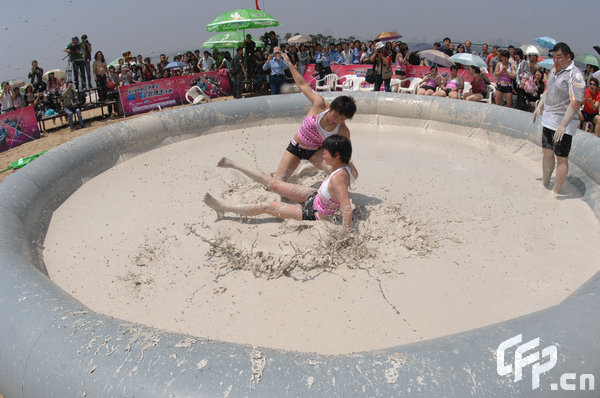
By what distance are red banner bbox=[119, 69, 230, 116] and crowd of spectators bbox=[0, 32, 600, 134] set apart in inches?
16.7

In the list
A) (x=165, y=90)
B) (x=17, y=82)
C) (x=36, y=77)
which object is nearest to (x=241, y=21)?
(x=165, y=90)

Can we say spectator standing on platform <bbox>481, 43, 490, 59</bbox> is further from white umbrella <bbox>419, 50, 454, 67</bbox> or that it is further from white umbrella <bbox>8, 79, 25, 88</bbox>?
white umbrella <bbox>8, 79, 25, 88</bbox>

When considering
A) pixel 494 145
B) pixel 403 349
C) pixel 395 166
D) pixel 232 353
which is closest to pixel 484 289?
pixel 403 349

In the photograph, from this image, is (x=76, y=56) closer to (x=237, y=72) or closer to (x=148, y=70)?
(x=148, y=70)

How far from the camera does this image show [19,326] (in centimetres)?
251

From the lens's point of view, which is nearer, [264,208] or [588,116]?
[264,208]

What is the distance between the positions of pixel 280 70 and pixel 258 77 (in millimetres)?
1825

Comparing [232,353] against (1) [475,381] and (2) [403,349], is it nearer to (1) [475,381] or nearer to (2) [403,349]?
(2) [403,349]

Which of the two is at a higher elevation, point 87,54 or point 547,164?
point 87,54

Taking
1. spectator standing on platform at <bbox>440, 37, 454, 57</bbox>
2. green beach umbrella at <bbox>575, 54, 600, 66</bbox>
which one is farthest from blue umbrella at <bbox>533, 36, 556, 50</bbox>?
spectator standing on platform at <bbox>440, 37, 454, 57</bbox>

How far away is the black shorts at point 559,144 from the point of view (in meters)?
4.44

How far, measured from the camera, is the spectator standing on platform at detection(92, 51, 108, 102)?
10.5m

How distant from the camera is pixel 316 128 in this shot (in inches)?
178

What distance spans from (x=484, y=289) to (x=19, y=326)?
10.2ft
